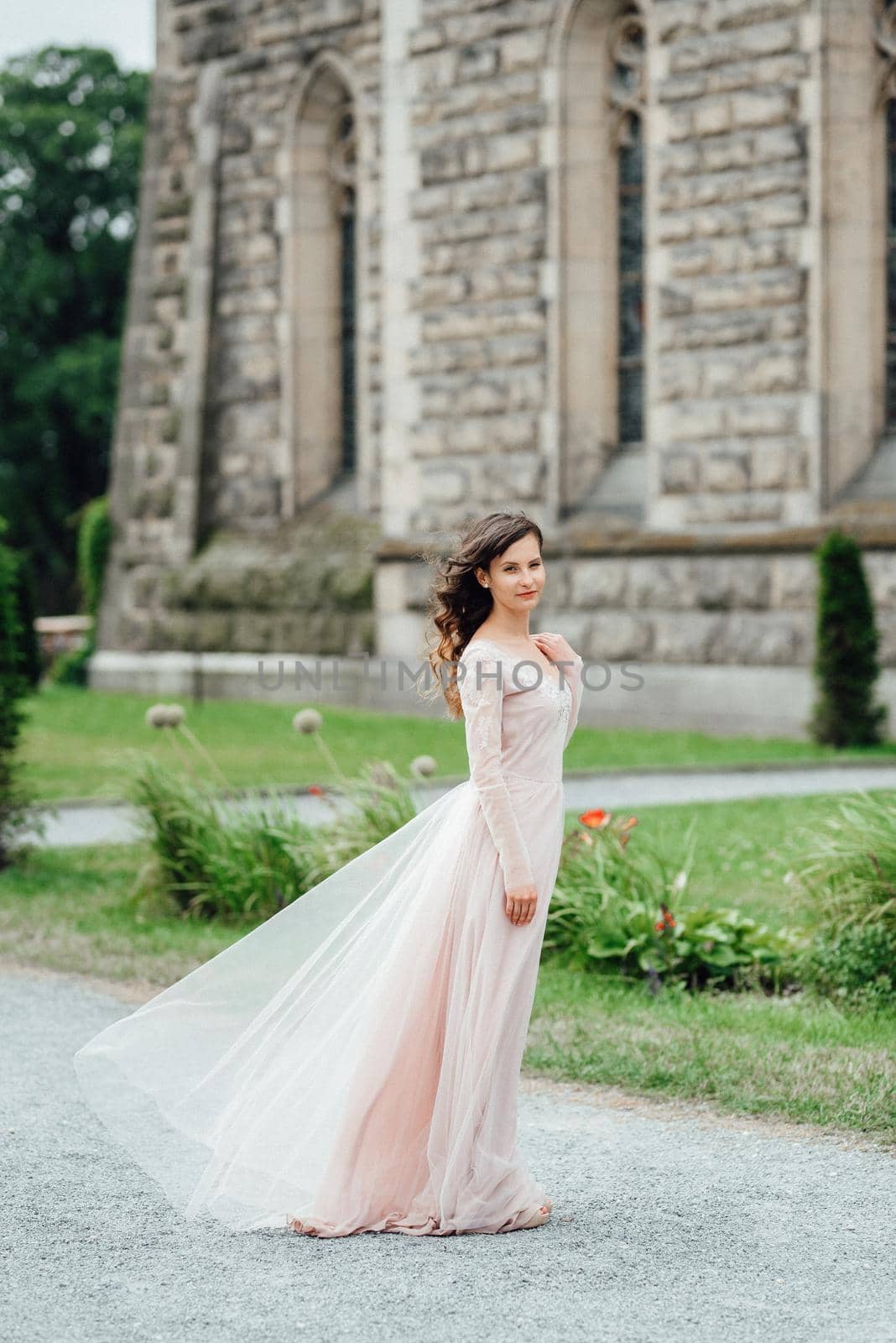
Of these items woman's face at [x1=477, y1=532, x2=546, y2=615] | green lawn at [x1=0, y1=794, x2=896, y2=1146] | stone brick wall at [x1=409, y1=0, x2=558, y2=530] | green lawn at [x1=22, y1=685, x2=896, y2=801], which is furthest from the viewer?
stone brick wall at [x1=409, y1=0, x2=558, y2=530]

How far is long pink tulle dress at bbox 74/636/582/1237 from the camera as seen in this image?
4234 mm

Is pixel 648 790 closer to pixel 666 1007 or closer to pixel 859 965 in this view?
pixel 859 965

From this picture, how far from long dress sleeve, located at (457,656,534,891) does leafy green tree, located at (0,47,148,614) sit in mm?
38369

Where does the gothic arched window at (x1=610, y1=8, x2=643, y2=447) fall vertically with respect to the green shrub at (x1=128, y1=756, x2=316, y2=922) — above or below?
above

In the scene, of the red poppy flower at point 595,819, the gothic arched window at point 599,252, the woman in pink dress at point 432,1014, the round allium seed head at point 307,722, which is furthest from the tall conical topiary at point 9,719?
the gothic arched window at point 599,252

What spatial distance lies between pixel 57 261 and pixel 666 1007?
1528 inches

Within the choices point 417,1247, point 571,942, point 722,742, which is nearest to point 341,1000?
point 417,1247

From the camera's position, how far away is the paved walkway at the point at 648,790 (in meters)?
11.1

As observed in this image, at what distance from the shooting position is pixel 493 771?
4289 mm

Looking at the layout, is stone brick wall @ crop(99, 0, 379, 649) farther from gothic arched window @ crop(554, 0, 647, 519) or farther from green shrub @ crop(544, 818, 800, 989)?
green shrub @ crop(544, 818, 800, 989)

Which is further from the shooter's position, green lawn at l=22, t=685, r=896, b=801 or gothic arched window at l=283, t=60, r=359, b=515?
gothic arched window at l=283, t=60, r=359, b=515

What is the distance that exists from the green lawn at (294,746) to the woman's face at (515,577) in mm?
7628

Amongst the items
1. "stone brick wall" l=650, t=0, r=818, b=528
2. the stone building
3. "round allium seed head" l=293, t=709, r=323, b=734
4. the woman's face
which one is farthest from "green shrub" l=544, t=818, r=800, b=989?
"stone brick wall" l=650, t=0, r=818, b=528

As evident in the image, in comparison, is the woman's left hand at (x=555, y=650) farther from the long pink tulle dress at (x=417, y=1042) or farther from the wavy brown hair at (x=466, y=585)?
the wavy brown hair at (x=466, y=585)
